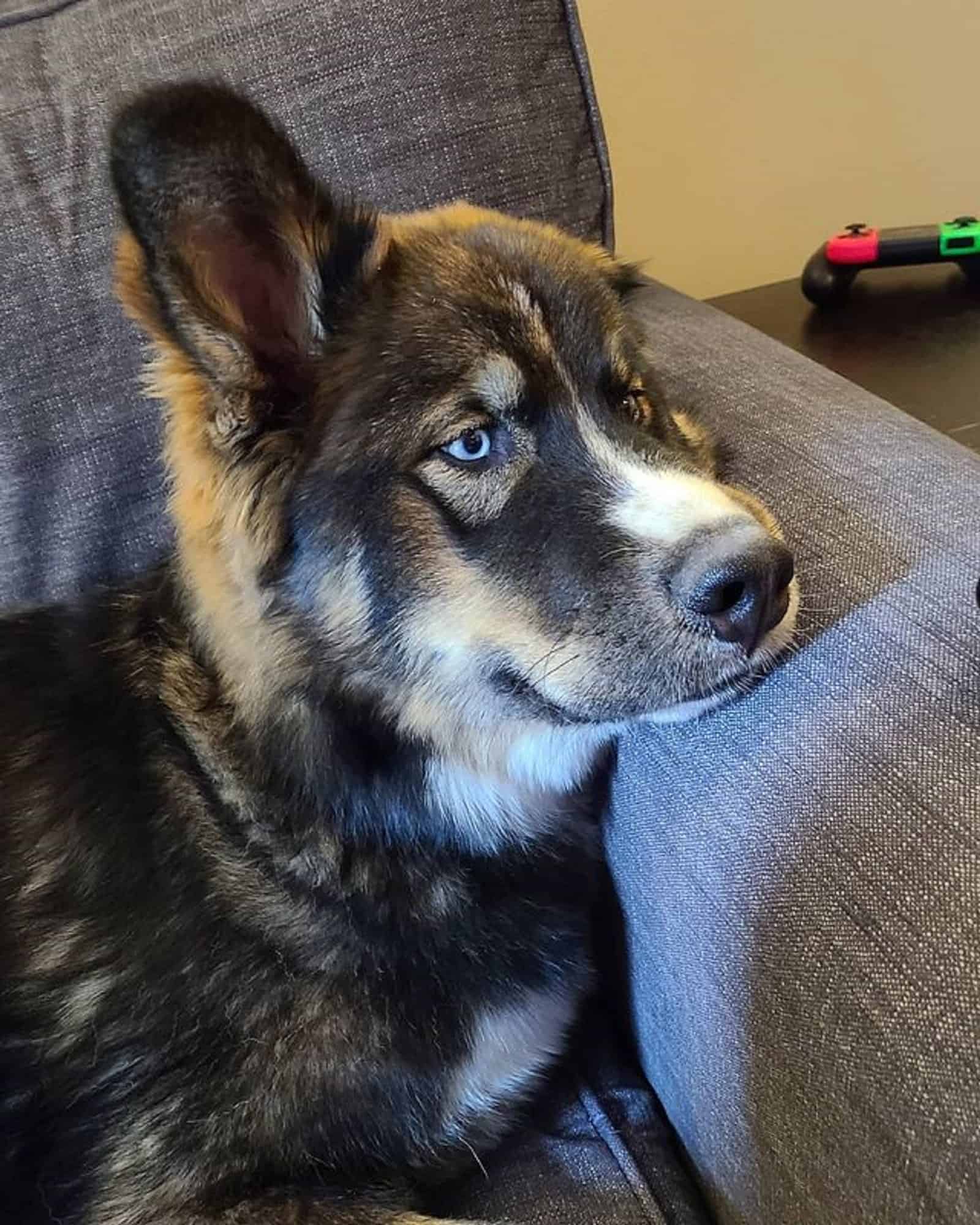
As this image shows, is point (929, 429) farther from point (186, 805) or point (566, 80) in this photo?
→ point (186, 805)

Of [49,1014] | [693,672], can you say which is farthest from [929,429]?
[49,1014]

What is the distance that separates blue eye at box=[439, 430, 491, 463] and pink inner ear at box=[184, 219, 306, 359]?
175 mm

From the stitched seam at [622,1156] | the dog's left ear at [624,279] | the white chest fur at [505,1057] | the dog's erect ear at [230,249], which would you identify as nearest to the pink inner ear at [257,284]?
the dog's erect ear at [230,249]

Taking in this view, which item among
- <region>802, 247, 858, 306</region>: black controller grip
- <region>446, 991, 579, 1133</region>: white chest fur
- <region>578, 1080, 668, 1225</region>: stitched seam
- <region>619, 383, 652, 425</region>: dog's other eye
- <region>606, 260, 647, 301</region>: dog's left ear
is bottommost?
<region>578, 1080, 668, 1225</region>: stitched seam

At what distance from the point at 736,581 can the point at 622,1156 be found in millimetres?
633

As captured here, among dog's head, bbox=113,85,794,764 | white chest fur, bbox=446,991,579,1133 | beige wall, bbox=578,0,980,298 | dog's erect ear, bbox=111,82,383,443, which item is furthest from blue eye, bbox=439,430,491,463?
beige wall, bbox=578,0,980,298

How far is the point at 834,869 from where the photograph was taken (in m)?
0.97

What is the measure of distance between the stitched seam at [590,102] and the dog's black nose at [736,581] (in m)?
0.88

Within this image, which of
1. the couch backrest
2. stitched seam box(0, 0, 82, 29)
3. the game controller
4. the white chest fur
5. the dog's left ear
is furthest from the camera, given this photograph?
the game controller

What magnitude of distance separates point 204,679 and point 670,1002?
59 centimetres

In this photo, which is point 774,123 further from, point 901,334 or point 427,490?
point 427,490

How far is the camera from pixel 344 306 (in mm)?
1172

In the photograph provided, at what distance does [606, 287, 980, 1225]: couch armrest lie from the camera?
873 mm

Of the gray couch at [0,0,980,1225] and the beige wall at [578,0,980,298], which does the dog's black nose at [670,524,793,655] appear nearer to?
the gray couch at [0,0,980,1225]
